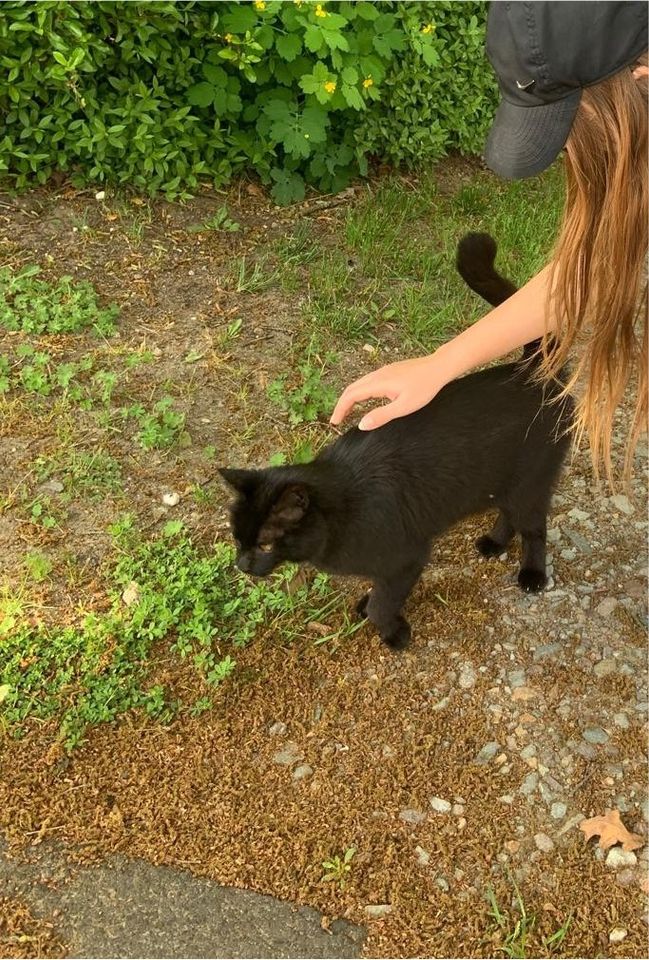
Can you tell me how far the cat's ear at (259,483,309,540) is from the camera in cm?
221

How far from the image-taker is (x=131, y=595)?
278cm

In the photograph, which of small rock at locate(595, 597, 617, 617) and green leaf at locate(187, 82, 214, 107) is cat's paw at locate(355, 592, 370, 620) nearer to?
small rock at locate(595, 597, 617, 617)

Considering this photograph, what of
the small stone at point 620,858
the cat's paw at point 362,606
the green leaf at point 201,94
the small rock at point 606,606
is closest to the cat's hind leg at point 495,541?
the small rock at point 606,606

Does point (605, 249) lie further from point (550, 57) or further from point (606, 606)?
point (606, 606)

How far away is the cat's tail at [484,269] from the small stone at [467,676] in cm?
104

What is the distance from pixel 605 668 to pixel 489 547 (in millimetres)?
A: 585

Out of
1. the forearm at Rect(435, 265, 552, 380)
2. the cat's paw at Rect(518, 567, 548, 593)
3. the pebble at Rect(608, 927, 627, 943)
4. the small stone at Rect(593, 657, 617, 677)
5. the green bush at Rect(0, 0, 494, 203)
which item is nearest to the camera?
the pebble at Rect(608, 927, 627, 943)

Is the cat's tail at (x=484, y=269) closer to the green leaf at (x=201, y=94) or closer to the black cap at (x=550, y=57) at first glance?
the black cap at (x=550, y=57)

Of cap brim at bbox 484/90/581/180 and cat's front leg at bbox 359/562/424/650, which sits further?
cat's front leg at bbox 359/562/424/650

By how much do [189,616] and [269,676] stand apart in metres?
0.34

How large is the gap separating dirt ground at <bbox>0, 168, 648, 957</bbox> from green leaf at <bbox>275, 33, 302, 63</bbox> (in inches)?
65.2

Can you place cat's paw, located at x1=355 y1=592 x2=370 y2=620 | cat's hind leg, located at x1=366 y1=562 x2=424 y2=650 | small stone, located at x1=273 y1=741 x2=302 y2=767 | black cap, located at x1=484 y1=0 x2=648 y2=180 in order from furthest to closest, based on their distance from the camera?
cat's paw, located at x1=355 y1=592 x2=370 y2=620 → cat's hind leg, located at x1=366 y1=562 x2=424 y2=650 → small stone, located at x1=273 y1=741 x2=302 y2=767 → black cap, located at x1=484 y1=0 x2=648 y2=180

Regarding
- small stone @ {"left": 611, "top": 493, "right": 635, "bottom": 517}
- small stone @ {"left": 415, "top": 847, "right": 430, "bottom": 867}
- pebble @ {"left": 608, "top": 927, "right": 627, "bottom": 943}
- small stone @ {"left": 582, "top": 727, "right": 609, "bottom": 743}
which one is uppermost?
small stone @ {"left": 611, "top": 493, "right": 635, "bottom": 517}

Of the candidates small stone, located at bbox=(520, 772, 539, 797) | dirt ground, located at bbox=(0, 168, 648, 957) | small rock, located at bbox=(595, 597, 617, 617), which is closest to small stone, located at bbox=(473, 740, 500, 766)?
dirt ground, located at bbox=(0, 168, 648, 957)
